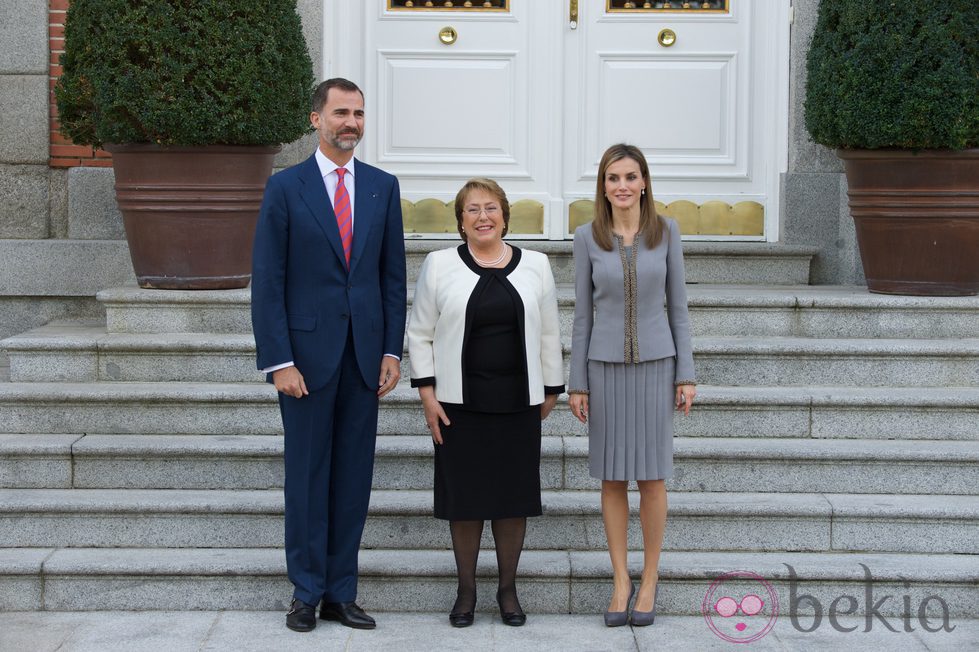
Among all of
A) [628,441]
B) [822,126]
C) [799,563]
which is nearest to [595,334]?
[628,441]

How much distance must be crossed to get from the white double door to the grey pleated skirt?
2.67m

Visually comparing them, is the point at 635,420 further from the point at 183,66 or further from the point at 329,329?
the point at 183,66

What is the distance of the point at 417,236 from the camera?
7055 mm

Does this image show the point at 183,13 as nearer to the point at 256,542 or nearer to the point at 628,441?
the point at 256,542

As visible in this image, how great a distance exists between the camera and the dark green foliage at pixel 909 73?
5664mm

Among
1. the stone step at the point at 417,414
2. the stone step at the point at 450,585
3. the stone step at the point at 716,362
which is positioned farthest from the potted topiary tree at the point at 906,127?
the stone step at the point at 450,585

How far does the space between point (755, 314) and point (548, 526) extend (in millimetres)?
1555

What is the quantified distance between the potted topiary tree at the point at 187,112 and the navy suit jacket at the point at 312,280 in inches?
56.1

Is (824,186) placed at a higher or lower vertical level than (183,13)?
lower

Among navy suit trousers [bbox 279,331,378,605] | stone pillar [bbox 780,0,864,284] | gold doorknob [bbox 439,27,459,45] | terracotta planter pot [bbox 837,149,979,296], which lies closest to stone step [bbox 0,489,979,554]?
navy suit trousers [bbox 279,331,378,605]

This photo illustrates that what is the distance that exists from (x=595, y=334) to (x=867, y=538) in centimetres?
133

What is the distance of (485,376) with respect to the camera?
14.6 feet

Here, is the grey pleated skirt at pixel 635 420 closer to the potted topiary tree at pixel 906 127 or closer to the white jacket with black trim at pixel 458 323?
the white jacket with black trim at pixel 458 323

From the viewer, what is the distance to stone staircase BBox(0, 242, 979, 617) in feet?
15.5
